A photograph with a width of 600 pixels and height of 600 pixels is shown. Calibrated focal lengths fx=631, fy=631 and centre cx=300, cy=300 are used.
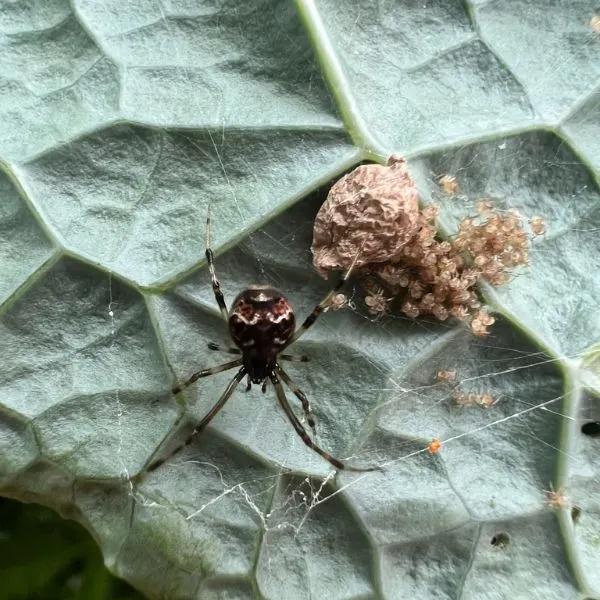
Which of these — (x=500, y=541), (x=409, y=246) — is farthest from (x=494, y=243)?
(x=500, y=541)

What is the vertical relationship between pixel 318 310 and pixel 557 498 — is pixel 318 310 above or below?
above

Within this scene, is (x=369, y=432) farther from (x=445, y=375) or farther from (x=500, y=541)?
(x=500, y=541)

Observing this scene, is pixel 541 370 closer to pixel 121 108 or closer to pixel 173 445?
pixel 173 445

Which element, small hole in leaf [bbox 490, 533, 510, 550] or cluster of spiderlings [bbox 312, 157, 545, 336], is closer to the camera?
cluster of spiderlings [bbox 312, 157, 545, 336]

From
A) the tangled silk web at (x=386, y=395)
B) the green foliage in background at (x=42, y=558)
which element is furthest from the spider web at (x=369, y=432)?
the green foliage in background at (x=42, y=558)

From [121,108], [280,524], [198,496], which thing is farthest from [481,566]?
[121,108]

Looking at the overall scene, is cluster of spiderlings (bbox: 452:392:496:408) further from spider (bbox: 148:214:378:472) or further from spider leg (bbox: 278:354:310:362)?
spider leg (bbox: 278:354:310:362)

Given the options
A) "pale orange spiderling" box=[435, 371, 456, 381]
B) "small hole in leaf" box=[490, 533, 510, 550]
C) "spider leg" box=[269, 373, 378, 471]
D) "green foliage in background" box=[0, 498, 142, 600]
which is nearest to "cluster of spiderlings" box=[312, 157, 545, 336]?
"pale orange spiderling" box=[435, 371, 456, 381]
